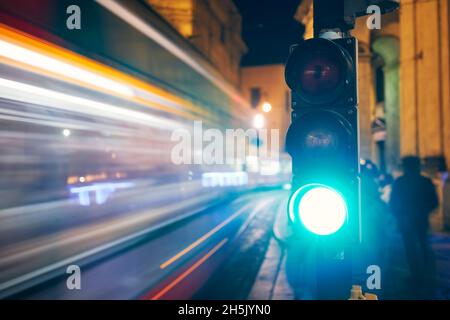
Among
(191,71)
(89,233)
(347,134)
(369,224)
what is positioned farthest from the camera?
(191,71)

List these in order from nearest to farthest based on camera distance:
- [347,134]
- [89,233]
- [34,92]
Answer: [347,134] < [34,92] < [89,233]

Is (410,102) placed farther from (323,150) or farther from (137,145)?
(323,150)

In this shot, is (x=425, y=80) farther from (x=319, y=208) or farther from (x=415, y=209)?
(x=319, y=208)

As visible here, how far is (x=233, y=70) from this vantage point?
43.9 metres

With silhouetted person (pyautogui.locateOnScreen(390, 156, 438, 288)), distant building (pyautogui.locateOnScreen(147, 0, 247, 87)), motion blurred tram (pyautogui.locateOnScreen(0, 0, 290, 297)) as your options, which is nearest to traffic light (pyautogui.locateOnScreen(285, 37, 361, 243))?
motion blurred tram (pyautogui.locateOnScreen(0, 0, 290, 297))

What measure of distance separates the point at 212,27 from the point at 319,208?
111ft

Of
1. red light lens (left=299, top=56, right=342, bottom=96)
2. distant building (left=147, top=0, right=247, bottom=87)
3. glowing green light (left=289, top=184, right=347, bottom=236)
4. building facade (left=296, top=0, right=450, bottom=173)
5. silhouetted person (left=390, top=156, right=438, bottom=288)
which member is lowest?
silhouetted person (left=390, top=156, right=438, bottom=288)

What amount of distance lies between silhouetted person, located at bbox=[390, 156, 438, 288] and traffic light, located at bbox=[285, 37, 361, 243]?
4.74 m

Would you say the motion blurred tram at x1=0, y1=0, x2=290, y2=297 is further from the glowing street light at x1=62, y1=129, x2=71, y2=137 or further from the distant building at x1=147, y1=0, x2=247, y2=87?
the distant building at x1=147, y1=0, x2=247, y2=87

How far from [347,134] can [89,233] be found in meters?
4.63

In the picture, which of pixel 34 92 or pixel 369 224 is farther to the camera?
pixel 369 224

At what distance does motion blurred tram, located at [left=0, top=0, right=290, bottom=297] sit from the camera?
423 cm
